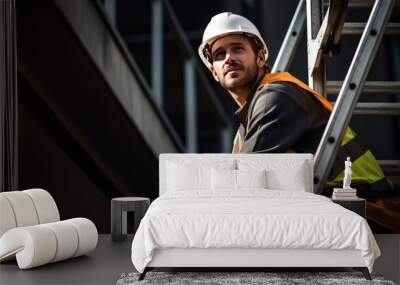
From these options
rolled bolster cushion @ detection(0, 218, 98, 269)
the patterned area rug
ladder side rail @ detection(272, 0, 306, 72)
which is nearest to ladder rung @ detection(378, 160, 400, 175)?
ladder side rail @ detection(272, 0, 306, 72)

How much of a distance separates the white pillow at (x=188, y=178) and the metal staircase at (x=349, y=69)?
69cm

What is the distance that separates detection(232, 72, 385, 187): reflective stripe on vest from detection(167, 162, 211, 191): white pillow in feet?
1.49

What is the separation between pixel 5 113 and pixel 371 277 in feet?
8.97

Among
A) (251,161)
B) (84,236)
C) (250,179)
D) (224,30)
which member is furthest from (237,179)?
(224,30)

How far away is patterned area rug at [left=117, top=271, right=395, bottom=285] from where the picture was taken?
279 cm

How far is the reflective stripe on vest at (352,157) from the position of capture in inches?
159

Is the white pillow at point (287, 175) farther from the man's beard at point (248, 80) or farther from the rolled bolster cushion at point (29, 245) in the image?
the rolled bolster cushion at point (29, 245)

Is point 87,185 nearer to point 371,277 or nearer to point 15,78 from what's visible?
point 15,78

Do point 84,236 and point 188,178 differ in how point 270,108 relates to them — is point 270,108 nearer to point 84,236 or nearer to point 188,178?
point 188,178

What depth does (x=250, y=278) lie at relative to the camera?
2.86m

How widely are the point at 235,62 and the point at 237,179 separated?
85cm

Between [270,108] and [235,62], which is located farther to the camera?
[235,62]

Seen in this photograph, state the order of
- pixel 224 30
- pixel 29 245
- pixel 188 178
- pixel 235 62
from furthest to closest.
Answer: pixel 224 30 → pixel 235 62 → pixel 188 178 → pixel 29 245

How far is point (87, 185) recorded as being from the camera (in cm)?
481
